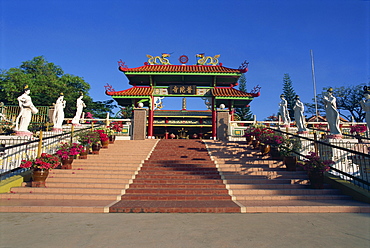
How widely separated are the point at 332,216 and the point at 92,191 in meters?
6.74

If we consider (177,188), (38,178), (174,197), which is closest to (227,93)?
(177,188)

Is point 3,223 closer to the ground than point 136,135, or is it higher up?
closer to the ground

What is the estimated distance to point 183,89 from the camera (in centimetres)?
2006

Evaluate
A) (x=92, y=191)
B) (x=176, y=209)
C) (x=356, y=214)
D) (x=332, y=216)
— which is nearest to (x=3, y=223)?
(x=92, y=191)

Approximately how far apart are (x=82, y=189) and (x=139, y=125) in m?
9.19

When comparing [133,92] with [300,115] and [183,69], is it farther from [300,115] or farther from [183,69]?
[300,115]

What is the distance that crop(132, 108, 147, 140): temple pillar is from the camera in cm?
1639

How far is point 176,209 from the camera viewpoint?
5.89 metres

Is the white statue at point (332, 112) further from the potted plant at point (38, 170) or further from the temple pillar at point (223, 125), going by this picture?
the potted plant at point (38, 170)

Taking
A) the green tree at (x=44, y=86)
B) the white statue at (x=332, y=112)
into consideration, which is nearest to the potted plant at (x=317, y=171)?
the white statue at (x=332, y=112)

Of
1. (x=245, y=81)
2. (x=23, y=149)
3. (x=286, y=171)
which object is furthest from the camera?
(x=245, y=81)

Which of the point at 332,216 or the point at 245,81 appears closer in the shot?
the point at 332,216

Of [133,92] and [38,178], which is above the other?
[133,92]

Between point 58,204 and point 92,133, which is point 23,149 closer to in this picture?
point 92,133
